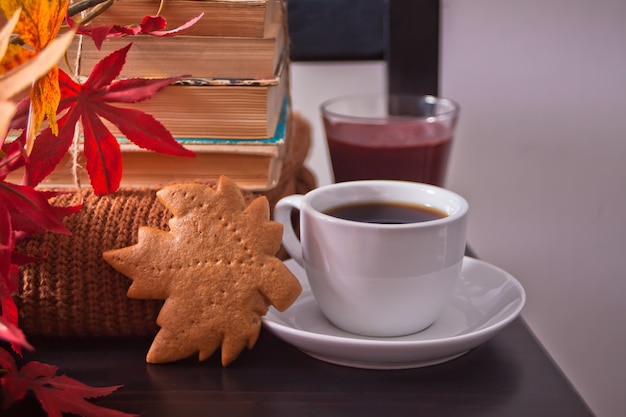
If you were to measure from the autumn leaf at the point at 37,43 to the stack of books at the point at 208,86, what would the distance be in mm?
165

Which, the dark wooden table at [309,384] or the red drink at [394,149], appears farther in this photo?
the red drink at [394,149]

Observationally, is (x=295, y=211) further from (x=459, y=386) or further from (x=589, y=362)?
(x=589, y=362)

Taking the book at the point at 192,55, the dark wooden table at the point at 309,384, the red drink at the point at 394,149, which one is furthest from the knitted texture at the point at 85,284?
the red drink at the point at 394,149

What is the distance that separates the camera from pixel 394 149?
721 mm

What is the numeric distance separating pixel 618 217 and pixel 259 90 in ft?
2.94

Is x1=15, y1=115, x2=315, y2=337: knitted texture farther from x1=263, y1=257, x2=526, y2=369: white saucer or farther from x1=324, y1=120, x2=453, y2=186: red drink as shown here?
x1=324, y1=120, x2=453, y2=186: red drink

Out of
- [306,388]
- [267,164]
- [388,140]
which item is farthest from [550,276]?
[306,388]

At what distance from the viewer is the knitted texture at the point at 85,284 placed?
471mm

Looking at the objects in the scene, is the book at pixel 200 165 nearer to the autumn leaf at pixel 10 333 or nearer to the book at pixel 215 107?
the book at pixel 215 107

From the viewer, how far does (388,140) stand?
725 millimetres

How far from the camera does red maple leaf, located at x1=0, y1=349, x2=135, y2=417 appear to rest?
369 millimetres

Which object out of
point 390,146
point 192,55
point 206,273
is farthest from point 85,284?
point 390,146

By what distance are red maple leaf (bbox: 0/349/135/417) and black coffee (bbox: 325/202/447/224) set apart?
0.20m

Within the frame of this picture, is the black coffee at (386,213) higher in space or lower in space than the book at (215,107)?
lower
